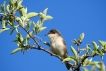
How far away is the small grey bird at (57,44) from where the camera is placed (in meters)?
8.55

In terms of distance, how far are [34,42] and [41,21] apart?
45 cm

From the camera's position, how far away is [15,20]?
11.7 ft

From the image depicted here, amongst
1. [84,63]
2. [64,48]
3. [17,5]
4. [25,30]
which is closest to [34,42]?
[25,30]

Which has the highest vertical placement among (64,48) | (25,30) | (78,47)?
(64,48)

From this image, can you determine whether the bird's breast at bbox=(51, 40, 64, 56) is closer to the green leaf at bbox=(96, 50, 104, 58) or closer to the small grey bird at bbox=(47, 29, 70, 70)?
the small grey bird at bbox=(47, 29, 70, 70)

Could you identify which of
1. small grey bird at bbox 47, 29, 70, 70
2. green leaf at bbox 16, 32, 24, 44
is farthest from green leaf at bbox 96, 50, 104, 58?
small grey bird at bbox 47, 29, 70, 70

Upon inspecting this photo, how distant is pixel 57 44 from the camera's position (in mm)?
8742

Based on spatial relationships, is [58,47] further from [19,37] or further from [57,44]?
[19,37]

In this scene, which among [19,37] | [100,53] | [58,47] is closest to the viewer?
[100,53]

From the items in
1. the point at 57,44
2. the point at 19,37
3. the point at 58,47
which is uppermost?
the point at 57,44

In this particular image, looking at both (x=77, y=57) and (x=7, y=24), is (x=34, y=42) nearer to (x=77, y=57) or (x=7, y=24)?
(x=7, y=24)

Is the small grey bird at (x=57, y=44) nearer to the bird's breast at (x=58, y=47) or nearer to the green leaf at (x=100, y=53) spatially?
the bird's breast at (x=58, y=47)

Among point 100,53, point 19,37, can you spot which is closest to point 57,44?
point 19,37

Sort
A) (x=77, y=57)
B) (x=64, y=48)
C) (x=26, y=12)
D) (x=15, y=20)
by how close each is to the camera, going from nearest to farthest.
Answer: (x=77, y=57) → (x=15, y=20) → (x=26, y=12) → (x=64, y=48)
